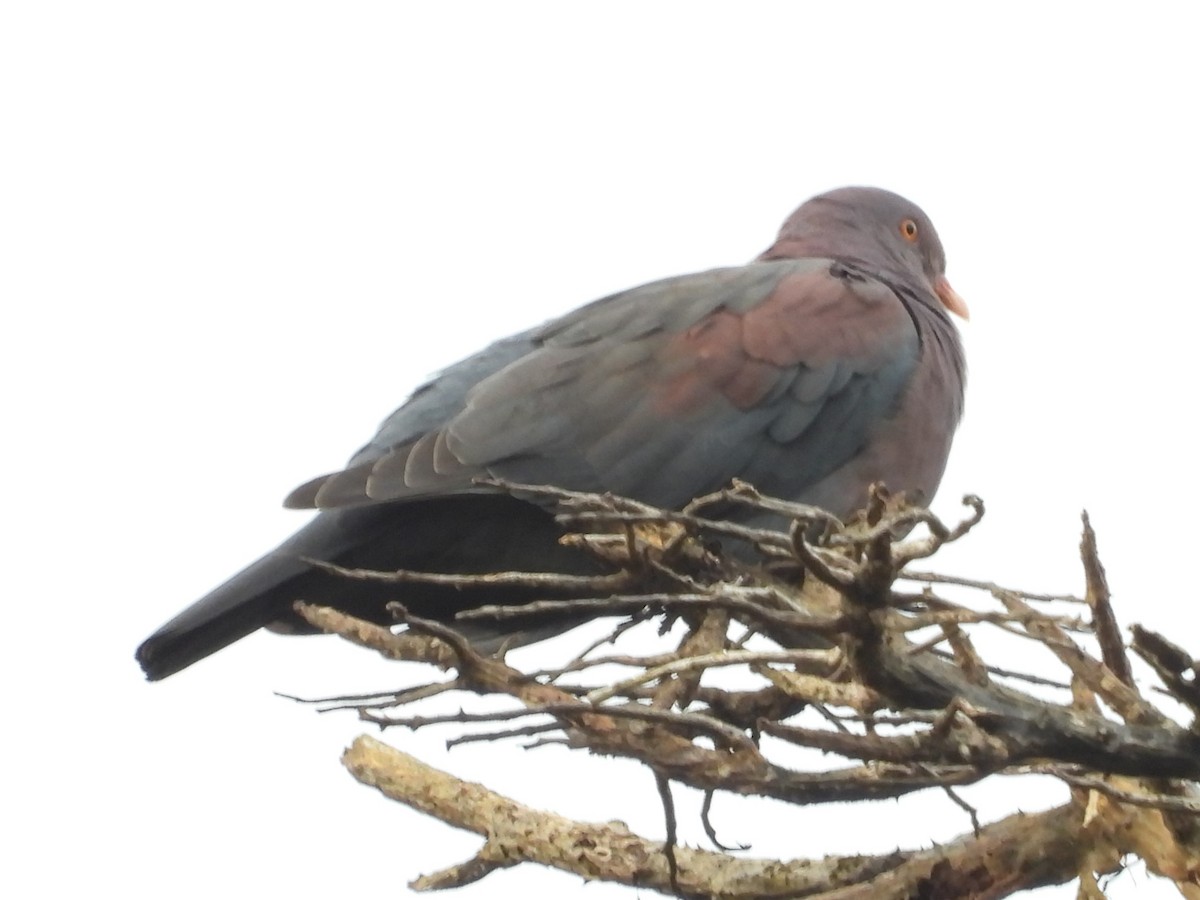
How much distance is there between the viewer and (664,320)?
5.23 metres

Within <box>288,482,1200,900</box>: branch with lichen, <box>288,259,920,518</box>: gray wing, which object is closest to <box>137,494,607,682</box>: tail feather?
<box>288,259,920,518</box>: gray wing

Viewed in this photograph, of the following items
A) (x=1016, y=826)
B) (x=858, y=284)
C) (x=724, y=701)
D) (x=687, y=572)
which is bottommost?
(x=1016, y=826)

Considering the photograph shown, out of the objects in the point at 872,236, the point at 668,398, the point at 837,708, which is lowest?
the point at 837,708

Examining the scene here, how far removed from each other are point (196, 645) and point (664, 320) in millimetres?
1735

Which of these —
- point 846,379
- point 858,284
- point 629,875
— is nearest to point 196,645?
point 629,875

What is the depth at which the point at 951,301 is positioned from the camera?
22.3 feet

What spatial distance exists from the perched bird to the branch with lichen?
3.24 feet

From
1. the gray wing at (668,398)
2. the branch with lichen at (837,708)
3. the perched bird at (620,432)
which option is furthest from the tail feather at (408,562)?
the branch with lichen at (837,708)

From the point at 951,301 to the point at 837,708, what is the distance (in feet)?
12.3

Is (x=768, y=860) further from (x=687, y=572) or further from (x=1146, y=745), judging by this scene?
(x=1146, y=745)

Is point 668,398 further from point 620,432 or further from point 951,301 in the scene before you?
point 951,301

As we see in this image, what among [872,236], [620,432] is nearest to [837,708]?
[620,432]

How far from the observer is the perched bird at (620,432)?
4.61 meters

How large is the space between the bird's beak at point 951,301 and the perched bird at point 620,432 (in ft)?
3.93
